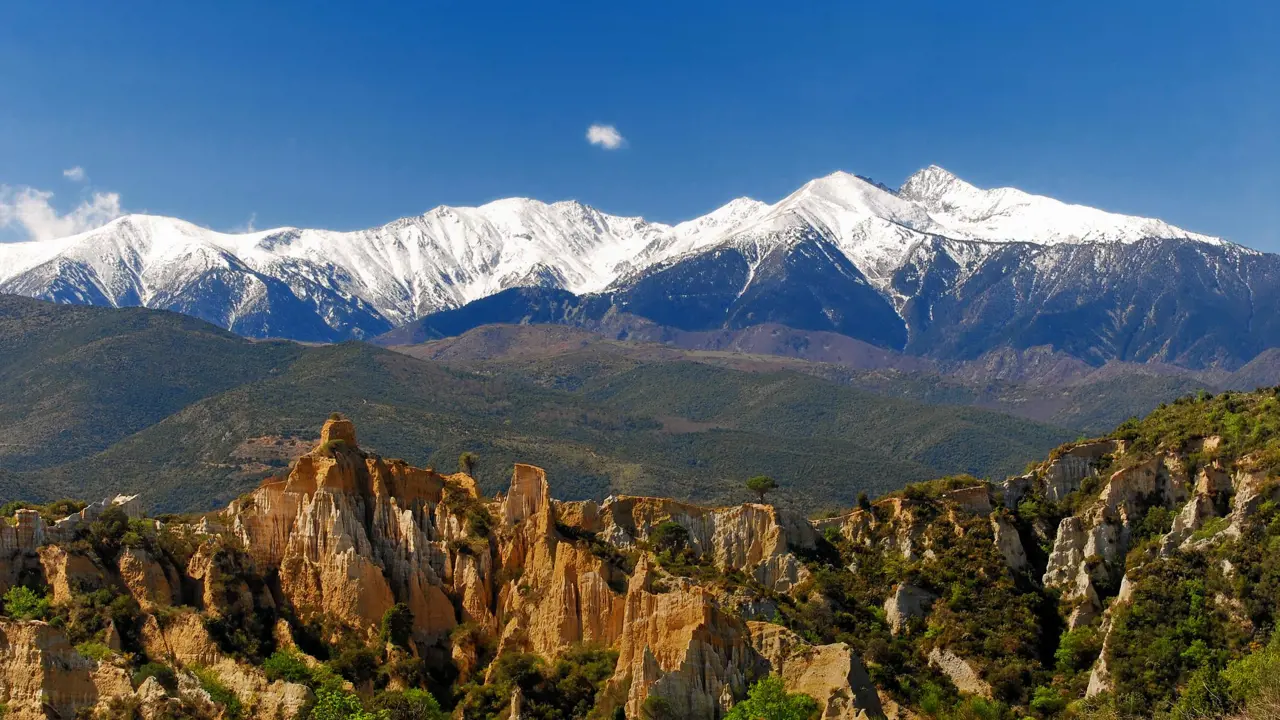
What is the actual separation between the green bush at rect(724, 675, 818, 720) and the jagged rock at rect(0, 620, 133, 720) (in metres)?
27.0

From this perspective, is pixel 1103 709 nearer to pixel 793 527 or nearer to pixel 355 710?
pixel 793 527

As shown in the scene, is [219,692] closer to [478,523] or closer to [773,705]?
[478,523]

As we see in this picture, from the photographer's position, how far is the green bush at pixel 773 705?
75875 millimetres

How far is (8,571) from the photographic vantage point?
267 ft

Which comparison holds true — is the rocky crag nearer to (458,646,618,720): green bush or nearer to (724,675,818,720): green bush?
(458,646,618,720): green bush

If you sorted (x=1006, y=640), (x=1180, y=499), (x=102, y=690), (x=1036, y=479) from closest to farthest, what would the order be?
1. (x=102, y=690)
2. (x=1006, y=640)
3. (x=1180, y=499)
4. (x=1036, y=479)

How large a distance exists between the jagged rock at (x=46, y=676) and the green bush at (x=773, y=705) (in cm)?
2704

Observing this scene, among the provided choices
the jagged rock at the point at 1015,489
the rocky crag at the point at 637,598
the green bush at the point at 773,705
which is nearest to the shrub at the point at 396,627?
the rocky crag at the point at 637,598

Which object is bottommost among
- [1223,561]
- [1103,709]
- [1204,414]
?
[1103,709]

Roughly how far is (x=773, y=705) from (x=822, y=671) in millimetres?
4390

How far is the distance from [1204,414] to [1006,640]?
2618 centimetres

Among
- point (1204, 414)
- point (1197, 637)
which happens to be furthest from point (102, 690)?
point (1204, 414)

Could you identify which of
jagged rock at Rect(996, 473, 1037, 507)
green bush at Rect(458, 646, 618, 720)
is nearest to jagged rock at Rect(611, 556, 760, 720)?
green bush at Rect(458, 646, 618, 720)

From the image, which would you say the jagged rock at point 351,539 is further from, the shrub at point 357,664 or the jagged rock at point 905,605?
the jagged rock at point 905,605
